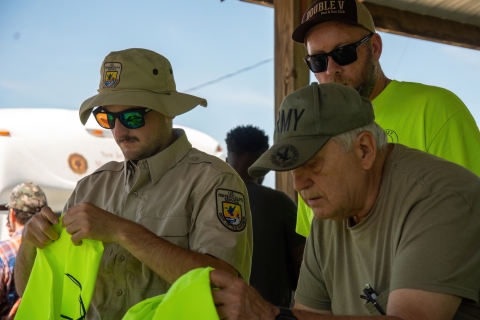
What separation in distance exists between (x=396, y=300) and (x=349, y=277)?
0.34m

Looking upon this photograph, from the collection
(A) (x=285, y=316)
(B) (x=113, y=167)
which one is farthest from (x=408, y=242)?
(B) (x=113, y=167)

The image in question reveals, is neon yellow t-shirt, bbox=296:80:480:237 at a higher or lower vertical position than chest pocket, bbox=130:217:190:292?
higher

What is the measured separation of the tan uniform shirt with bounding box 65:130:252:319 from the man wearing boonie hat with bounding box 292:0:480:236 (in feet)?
1.50

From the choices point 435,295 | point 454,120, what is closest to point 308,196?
point 435,295

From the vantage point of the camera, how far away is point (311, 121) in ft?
5.90

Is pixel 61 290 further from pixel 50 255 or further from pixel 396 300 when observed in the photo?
pixel 396 300

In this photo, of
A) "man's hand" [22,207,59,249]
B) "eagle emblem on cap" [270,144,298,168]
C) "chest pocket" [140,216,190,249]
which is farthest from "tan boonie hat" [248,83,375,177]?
"man's hand" [22,207,59,249]

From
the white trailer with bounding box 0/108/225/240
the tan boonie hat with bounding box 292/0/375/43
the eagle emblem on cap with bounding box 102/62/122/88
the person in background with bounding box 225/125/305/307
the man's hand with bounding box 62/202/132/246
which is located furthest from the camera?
the white trailer with bounding box 0/108/225/240

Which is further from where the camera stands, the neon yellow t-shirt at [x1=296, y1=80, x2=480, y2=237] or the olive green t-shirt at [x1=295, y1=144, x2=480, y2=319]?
the neon yellow t-shirt at [x1=296, y1=80, x2=480, y2=237]

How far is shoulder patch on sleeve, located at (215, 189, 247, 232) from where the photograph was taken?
2352 millimetres

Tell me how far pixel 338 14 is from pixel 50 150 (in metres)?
5.78

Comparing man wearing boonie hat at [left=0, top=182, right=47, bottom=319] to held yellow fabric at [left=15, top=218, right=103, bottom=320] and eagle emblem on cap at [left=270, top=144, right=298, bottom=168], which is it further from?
eagle emblem on cap at [left=270, top=144, right=298, bottom=168]

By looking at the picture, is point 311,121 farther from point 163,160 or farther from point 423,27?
point 423,27

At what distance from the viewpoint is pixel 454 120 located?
252 centimetres
